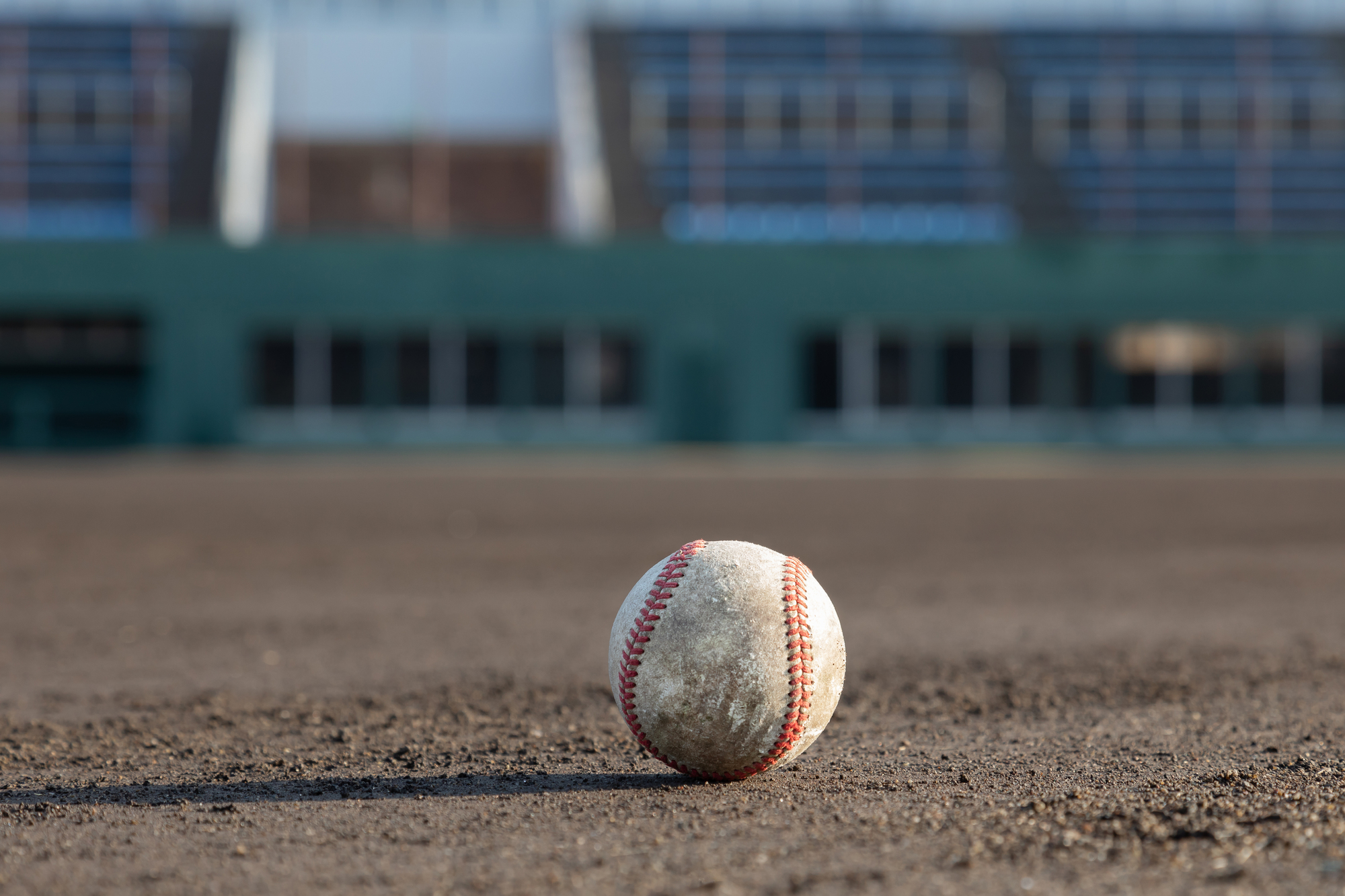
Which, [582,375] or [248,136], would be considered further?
[248,136]

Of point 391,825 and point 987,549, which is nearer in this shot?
point 391,825

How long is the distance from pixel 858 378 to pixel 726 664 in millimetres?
27549

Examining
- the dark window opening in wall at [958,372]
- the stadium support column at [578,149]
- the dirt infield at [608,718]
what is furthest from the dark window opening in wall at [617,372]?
the dirt infield at [608,718]

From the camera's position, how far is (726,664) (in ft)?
15.0

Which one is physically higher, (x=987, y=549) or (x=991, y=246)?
(x=991, y=246)

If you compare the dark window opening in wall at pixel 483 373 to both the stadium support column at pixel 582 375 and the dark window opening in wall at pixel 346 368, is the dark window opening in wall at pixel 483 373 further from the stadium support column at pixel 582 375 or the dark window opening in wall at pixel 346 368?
the dark window opening in wall at pixel 346 368

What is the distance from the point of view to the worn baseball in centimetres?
457

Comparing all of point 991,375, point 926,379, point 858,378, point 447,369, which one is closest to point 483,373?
point 447,369

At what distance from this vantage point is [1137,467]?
2705cm

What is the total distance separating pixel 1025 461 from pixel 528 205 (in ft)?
66.3

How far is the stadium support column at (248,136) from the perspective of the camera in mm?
37938

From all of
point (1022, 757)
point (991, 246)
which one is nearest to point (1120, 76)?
point (991, 246)

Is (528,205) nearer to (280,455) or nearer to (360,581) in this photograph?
(280,455)

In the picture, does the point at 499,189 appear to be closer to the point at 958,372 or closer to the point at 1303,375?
the point at 958,372
